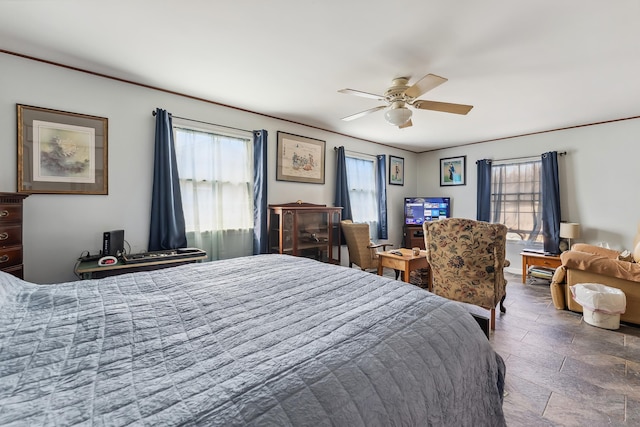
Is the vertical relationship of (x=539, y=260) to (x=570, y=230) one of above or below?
below

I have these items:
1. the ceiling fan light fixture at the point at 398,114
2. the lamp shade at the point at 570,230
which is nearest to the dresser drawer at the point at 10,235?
the ceiling fan light fixture at the point at 398,114

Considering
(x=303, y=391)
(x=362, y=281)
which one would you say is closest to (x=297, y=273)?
(x=362, y=281)

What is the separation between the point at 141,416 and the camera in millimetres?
603

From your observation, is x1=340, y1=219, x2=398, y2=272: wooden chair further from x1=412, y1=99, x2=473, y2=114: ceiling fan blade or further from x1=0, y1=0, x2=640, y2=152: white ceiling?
x1=412, y1=99, x2=473, y2=114: ceiling fan blade

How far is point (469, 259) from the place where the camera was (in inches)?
108

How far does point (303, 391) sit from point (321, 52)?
7.73 feet

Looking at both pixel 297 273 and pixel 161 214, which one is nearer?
pixel 297 273

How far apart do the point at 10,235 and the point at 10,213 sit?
153 millimetres

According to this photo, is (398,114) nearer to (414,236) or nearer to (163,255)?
(163,255)

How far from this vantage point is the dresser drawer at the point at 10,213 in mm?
1868

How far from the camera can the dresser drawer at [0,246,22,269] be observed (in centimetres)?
188

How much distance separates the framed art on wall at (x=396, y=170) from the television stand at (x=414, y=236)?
0.99 metres

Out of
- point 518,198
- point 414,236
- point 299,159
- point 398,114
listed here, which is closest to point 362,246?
point 299,159

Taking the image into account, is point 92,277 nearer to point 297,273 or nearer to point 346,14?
point 297,273
